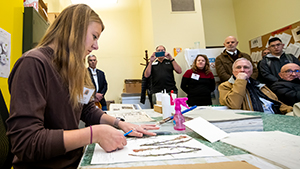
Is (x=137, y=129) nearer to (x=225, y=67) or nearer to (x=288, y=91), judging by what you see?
(x=288, y=91)

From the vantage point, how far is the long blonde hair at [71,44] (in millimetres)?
594

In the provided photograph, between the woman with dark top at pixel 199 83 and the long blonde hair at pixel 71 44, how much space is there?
2.24 m

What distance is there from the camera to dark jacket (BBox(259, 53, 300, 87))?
2.70m

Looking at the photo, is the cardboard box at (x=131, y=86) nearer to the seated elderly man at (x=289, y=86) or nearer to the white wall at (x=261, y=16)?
the seated elderly man at (x=289, y=86)

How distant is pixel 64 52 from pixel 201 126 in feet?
1.93

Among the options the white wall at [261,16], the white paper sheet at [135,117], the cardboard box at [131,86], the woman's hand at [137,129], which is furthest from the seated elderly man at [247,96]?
the white wall at [261,16]

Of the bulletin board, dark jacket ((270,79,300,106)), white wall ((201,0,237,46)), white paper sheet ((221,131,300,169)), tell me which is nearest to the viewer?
white paper sheet ((221,131,300,169))

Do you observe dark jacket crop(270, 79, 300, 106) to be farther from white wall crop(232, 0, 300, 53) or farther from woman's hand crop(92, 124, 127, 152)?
white wall crop(232, 0, 300, 53)

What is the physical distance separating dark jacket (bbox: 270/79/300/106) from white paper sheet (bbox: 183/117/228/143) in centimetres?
154

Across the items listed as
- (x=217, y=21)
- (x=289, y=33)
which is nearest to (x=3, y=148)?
(x=289, y=33)

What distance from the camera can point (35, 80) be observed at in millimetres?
498

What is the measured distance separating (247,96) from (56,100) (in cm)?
158

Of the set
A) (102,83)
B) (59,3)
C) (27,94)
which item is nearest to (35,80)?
(27,94)

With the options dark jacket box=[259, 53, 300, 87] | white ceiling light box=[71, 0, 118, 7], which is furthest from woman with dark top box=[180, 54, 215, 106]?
white ceiling light box=[71, 0, 118, 7]
